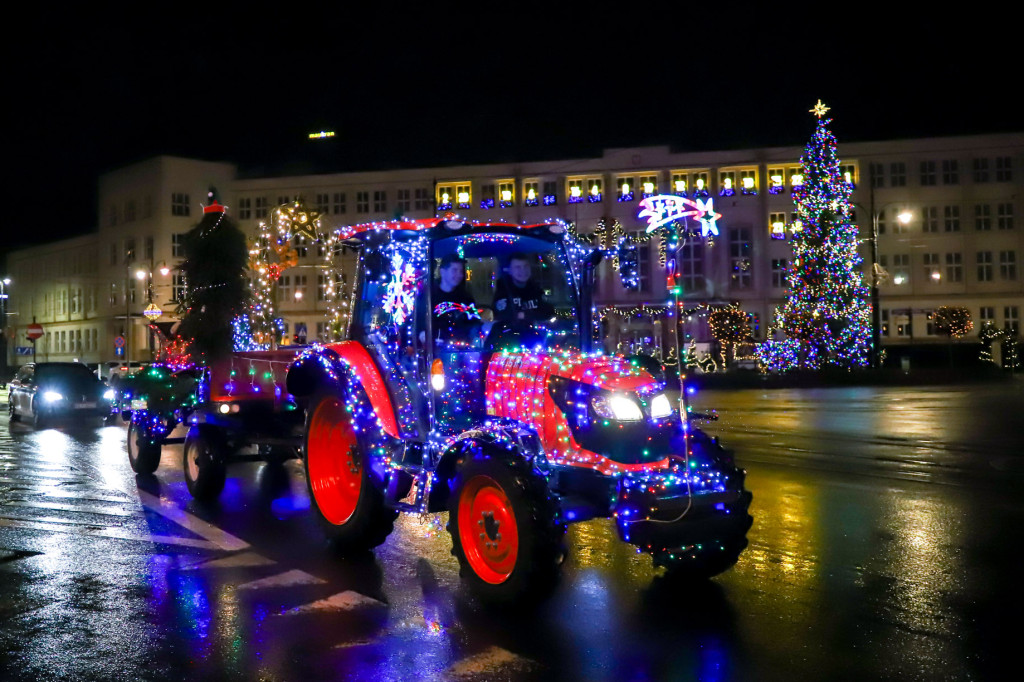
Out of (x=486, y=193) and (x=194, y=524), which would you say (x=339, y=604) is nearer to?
(x=194, y=524)

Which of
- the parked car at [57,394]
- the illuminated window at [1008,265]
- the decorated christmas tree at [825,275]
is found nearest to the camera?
the parked car at [57,394]

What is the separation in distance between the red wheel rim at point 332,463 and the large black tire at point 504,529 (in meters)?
2.10

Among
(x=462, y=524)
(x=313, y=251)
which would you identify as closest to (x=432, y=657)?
(x=462, y=524)

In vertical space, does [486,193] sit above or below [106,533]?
above

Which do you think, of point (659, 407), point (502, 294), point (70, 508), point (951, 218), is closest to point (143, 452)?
point (70, 508)

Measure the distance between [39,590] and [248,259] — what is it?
11.4m

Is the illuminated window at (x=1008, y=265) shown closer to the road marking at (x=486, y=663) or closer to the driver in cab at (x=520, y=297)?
the driver in cab at (x=520, y=297)

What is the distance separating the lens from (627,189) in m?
61.2

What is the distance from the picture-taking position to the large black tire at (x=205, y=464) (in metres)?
11.0

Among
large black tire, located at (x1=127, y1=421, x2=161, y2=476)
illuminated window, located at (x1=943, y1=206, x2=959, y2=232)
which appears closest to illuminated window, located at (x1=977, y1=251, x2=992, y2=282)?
illuminated window, located at (x1=943, y1=206, x2=959, y2=232)

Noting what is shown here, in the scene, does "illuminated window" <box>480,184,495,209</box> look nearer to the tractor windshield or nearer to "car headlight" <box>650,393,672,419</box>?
the tractor windshield

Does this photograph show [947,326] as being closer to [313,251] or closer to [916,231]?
[916,231]

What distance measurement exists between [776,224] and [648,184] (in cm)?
848

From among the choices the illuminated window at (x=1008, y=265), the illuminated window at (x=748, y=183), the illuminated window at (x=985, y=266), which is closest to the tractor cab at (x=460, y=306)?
the illuminated window at (x=748, y=183)
